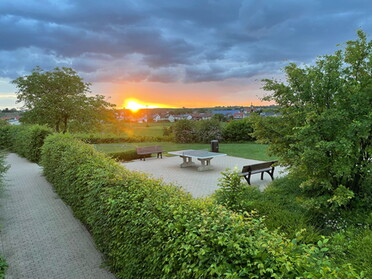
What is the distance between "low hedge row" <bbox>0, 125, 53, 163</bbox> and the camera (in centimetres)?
1424

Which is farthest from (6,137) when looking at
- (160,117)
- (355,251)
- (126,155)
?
(355,251)

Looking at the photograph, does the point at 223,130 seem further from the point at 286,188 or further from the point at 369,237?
the point at 369,237

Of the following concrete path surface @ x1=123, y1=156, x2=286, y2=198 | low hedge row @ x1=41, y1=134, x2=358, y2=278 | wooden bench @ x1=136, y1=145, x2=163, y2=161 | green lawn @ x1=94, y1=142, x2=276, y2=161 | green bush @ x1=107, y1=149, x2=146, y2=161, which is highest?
low hedge row @ x1=41, y1=134, x2=358, y2=278

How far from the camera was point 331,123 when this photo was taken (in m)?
5.34

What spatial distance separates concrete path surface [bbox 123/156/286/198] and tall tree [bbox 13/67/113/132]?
32.8ft

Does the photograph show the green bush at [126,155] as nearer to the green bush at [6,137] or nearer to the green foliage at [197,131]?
the green foliage at [197,131]

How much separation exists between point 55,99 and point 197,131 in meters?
13.4

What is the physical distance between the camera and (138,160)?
1602cm

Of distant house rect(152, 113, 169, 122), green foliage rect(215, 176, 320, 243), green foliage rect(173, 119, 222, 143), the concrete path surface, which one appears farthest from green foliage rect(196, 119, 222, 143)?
green foliage rect(215, 176, 320, 243)

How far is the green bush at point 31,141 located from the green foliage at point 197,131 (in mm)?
13393

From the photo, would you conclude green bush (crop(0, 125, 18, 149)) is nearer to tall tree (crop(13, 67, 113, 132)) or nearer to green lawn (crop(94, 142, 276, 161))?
tall tree (crop(13, 67, 113, 132))

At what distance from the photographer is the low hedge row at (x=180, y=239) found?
79.7 inches

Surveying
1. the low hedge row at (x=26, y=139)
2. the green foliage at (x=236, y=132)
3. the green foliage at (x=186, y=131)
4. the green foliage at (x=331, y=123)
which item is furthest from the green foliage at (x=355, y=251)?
the green foliage at (x=186, y=131)

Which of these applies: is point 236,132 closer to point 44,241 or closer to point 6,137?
point 6,137
